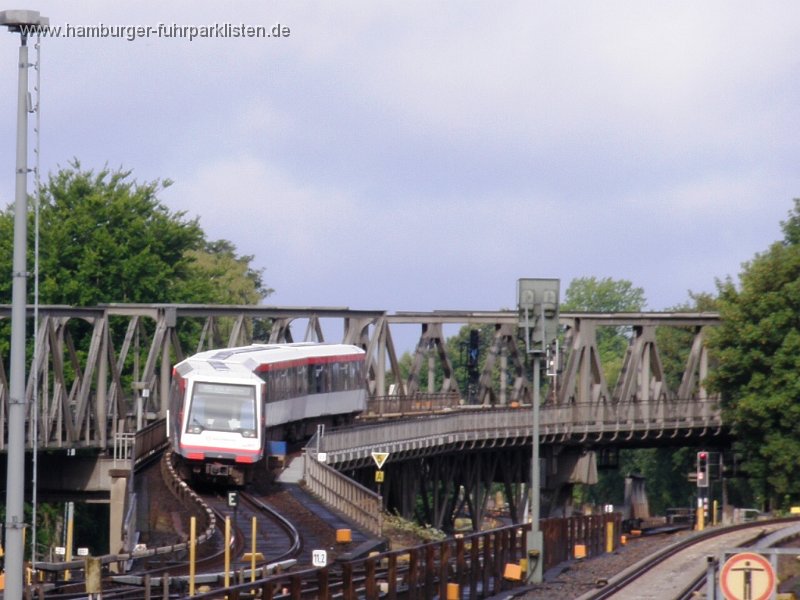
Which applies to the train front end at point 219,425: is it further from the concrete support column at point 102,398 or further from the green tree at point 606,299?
the green tree at point 606,299

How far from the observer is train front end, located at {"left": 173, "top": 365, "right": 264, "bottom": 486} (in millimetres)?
49406

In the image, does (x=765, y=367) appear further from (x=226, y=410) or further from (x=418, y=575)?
(x=418, y=575)

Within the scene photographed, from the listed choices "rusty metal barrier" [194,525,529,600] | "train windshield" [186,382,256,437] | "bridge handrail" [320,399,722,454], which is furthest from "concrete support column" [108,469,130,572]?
"rusty metal barrier" [194,525,529,600]

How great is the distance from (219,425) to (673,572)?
19.6m

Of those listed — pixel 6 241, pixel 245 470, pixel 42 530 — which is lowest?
pixel 42 530

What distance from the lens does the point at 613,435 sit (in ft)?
272

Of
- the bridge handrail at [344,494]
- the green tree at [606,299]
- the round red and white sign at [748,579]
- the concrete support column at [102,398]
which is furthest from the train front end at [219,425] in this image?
the green tree at [606,299]

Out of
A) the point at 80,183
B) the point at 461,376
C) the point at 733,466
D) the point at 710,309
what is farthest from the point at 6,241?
the point at 461,376

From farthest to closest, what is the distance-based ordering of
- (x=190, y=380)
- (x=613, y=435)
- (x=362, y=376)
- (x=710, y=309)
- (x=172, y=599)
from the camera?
(x=710, y=309) → (x=613, y=435) → (x=362, y=376) → (x=190, y=380) → (x=172, y=599)

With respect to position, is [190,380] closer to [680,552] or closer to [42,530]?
[680,552]

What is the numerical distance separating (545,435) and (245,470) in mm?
31155

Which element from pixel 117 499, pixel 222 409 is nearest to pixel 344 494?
pixel 222 409

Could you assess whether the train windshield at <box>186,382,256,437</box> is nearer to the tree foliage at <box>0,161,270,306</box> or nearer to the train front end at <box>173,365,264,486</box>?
the train front end at <box>173,365,264,486</box>

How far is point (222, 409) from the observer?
49.9 metres
